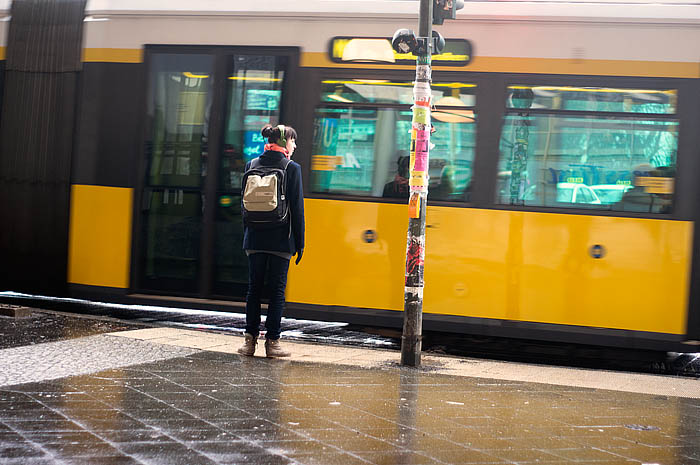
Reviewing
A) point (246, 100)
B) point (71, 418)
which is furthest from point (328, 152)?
point (71, 418)

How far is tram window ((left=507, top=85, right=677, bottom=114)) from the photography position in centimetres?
810

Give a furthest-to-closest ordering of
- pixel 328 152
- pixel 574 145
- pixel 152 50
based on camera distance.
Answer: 1. pixel 152 50
2. pixel 328 152
3. pixel 574 145

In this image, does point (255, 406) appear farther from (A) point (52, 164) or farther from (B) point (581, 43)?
(A) point (52, 164)

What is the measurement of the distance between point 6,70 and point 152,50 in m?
1.90

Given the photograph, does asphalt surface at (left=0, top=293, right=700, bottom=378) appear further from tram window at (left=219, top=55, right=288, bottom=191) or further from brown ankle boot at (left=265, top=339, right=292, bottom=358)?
tram window at (left=219, top=55, right=288, bottom=191)

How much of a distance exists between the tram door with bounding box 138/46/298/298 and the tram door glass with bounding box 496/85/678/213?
2430 millimetres

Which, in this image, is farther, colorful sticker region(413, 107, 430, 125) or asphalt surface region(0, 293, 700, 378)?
asphalt surface region(0, 293, 700, 378)

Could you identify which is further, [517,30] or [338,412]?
[517,30]

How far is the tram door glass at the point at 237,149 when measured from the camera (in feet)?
30.0

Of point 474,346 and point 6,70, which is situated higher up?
point 6,70

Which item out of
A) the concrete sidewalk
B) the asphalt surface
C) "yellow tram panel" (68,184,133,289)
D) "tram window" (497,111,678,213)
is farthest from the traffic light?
"yellow tram panel" (68,184,133,289)

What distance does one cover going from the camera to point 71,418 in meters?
4.93

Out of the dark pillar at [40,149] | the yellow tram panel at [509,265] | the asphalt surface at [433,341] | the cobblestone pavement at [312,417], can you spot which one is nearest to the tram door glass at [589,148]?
the yellow tram panel at [509,265]

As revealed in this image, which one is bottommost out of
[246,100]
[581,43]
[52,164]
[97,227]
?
[97,227]
